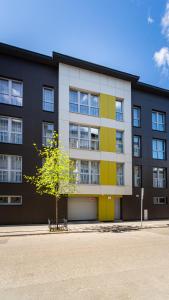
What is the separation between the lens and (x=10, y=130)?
22.0 metres

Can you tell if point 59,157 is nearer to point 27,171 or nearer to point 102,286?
point 27,171

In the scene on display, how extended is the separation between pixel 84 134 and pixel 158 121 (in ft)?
32.4

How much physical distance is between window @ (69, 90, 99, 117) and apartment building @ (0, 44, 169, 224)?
0.10m

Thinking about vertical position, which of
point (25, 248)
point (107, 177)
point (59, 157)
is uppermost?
point (59, 157)

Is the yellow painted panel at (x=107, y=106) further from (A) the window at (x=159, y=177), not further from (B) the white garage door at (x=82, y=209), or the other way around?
(B) the white garage door at (x=82, y=209)

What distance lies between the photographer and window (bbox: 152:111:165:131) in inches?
1178

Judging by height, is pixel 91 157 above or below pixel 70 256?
above

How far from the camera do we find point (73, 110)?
25.1m

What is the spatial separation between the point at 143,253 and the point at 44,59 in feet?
60.9

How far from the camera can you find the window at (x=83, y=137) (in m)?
→ 24.7

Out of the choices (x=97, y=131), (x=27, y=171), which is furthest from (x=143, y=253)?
(x=97, y=131)

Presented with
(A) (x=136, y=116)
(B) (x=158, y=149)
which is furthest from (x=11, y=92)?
(B) (x=158, y=149)

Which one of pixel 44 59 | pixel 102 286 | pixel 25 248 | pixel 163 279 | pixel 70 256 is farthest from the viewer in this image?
pixel 44 59

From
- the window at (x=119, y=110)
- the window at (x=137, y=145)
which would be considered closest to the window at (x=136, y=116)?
the window at (x=137, y=145)
